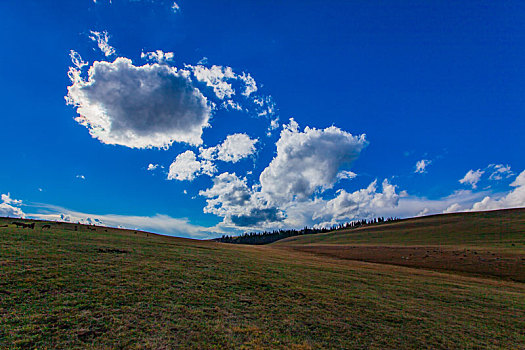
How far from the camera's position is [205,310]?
1183cm

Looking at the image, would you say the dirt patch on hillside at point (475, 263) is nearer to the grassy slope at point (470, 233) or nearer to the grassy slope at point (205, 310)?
the grassy slope at point (205, 310)

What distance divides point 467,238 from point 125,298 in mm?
104286

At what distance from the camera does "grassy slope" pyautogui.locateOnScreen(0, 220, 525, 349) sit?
8.91 m

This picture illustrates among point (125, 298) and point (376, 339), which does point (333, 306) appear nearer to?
point (376, 339)

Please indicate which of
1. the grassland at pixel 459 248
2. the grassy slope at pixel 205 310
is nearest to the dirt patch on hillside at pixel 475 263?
the grassland at pixel 459 248

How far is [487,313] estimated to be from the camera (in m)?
16.5

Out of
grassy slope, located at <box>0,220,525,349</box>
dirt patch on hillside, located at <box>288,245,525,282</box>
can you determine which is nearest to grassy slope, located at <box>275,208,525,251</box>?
dirt patch on hillside, located at <box>288,245,525,282</box>

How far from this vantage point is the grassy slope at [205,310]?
351 inches

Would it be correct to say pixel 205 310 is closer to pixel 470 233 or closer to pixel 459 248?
pixel 459 248

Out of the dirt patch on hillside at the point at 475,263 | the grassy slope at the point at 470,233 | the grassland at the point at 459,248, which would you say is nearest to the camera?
the dirt patch on hillside at the point at 475,263

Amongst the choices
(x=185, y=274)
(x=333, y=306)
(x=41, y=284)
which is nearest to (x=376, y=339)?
(x=333, y=306)

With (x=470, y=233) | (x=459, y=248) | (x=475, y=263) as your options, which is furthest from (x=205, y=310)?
(x=470, y=233)

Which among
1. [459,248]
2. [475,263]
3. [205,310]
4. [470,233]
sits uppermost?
[470,233]

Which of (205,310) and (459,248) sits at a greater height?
Answer: (205,310)
